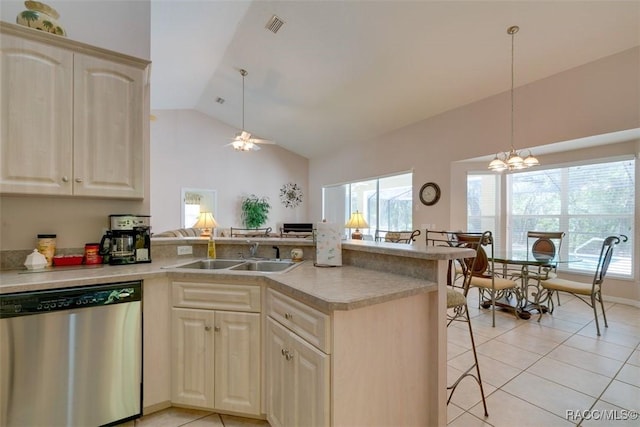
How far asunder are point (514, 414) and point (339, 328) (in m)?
1.51

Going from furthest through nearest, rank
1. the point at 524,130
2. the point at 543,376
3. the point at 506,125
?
the point at 506,125, the point at 524,130, the point at 543,376

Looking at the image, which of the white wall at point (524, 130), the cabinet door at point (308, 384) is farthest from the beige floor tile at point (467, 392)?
the white wall at point (524, 130)

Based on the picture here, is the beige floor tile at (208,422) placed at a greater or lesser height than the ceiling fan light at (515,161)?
lesser

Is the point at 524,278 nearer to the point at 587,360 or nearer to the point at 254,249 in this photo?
the point at 587,360

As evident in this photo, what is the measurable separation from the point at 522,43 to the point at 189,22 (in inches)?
170

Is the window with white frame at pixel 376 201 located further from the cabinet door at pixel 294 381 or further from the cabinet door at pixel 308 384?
the cabinet door at pixel 308 384

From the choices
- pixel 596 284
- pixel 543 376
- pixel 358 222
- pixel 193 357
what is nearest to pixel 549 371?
pixel 543 376

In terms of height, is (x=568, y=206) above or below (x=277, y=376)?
above

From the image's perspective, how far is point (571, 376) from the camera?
2117 mm

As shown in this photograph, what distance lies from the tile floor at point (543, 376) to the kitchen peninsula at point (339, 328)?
429mm

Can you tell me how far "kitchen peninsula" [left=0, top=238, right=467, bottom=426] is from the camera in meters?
1.17

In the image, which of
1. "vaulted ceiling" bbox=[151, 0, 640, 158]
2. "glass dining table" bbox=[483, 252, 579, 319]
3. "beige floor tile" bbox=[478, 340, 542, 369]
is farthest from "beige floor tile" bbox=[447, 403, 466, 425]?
"vaulted ceiling" bbox=[151, 0, 640, 158]

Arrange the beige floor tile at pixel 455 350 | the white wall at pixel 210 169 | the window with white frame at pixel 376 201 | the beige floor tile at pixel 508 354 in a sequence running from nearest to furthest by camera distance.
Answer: the beige floor tile at pixel 508 354 < the beige floor tile at pixel 455 350 < the window with white frame at pixel 376 201 < the white wall at pixel 210 169

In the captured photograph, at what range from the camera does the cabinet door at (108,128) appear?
182 cm
